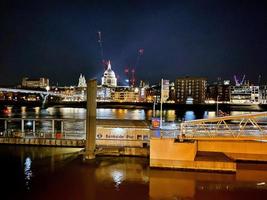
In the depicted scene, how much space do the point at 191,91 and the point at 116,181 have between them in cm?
15584

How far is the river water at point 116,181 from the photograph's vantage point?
14.4 m

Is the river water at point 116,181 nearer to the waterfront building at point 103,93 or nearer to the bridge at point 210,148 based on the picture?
the bridge at point 210,148

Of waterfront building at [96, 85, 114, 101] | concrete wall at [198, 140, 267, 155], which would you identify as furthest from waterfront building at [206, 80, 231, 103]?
concrete wall at [198, 140, 267, 155]

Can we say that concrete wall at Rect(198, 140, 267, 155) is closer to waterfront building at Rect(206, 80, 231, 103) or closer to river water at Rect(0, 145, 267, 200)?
river water at Rect(0, 145, 267, 200)

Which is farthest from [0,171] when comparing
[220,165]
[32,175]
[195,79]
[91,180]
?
[195,79]

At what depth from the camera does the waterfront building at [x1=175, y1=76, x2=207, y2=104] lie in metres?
168

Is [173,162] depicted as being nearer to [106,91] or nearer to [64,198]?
[64,198]

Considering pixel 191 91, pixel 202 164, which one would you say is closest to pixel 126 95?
pixel 191 91

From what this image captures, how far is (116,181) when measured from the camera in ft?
52.4

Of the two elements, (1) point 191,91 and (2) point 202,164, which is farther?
(1) point 191,91

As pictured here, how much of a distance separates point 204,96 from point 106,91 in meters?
53.5

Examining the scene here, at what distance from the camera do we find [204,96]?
16988 cm

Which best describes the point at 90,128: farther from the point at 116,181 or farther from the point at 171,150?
the point at 171,150

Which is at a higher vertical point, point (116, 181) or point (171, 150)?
point (171, 150)
